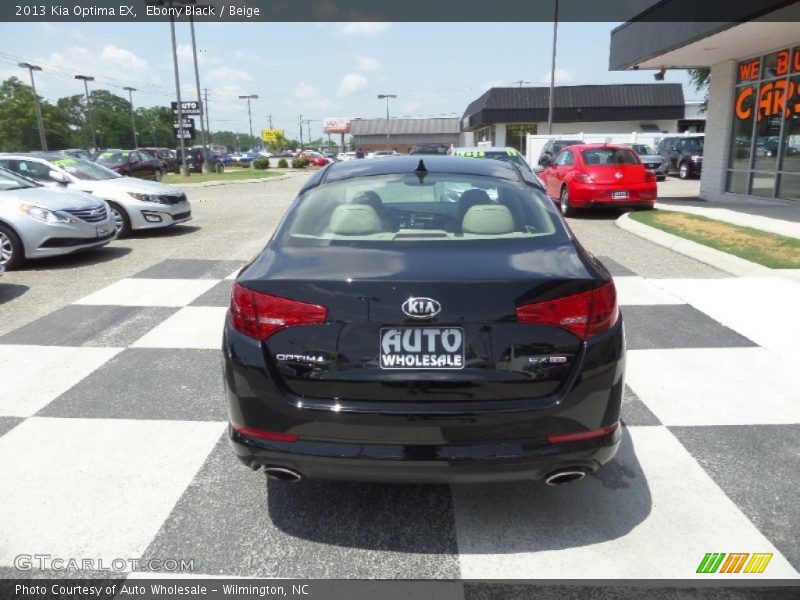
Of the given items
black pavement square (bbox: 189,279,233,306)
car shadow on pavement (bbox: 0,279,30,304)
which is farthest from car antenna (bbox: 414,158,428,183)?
car shadow on pavement (bbox: 0,279,30,304)

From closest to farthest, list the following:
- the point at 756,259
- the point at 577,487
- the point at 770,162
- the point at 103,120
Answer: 1. the point at 577,487
2. the point at 756,259
3. the point at 770,162
4. the point at 103,120

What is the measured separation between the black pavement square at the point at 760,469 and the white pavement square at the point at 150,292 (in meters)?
5.10

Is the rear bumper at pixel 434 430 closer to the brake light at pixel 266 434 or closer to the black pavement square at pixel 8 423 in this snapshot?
the brake light at pixel 266 434

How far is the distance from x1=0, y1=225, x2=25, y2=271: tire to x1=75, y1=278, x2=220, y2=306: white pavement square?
66.2 inches

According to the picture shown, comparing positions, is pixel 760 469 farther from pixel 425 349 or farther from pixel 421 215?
pixel 421 215

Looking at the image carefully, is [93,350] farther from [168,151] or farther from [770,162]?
[168,151]

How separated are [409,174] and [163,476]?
2.12 metres

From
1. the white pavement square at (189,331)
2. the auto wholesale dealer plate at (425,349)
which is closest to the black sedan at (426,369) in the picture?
the auto wholesale dealer plate at (425,349)

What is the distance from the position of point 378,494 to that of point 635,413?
71.9 inches

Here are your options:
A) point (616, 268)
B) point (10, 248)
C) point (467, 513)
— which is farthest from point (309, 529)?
point (10, 248)

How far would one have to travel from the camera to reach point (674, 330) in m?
5.68

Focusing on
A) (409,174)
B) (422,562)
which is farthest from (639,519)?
(409,174)

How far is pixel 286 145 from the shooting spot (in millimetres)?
123938

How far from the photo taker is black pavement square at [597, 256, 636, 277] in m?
7.96
